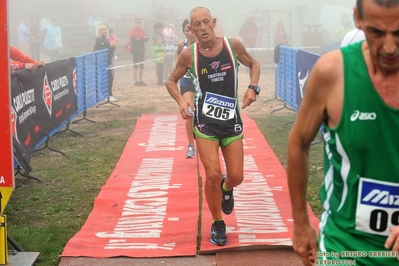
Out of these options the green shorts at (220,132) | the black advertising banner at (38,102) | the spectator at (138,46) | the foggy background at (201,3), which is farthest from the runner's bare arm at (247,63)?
the foggy background at (201,3)

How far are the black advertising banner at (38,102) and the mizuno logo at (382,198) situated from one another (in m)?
6.39

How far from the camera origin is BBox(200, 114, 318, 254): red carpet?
6.35 meters

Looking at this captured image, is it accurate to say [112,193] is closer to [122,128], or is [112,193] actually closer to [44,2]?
[122,128]

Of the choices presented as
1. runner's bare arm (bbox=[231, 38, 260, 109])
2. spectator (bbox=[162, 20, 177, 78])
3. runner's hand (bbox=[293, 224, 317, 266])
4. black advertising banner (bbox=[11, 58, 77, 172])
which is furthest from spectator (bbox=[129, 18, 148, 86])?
runner's hand (bbox=[293, 224, 317, 266])

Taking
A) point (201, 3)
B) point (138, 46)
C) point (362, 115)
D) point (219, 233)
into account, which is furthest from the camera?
point (201, 3)

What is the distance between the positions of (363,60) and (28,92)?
25.4 feet

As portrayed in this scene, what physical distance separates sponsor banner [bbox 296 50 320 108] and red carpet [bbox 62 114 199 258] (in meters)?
2.43

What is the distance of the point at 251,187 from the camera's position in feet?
28.5

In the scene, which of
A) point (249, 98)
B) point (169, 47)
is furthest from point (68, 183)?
point (169, 47)

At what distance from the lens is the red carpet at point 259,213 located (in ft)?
20.8

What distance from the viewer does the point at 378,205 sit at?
2596mm

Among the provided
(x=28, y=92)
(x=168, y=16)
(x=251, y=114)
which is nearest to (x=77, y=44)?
(x=168, y=16)

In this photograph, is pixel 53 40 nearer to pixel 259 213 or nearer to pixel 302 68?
pixel 302 68

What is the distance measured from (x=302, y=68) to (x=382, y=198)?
33.7 ft
